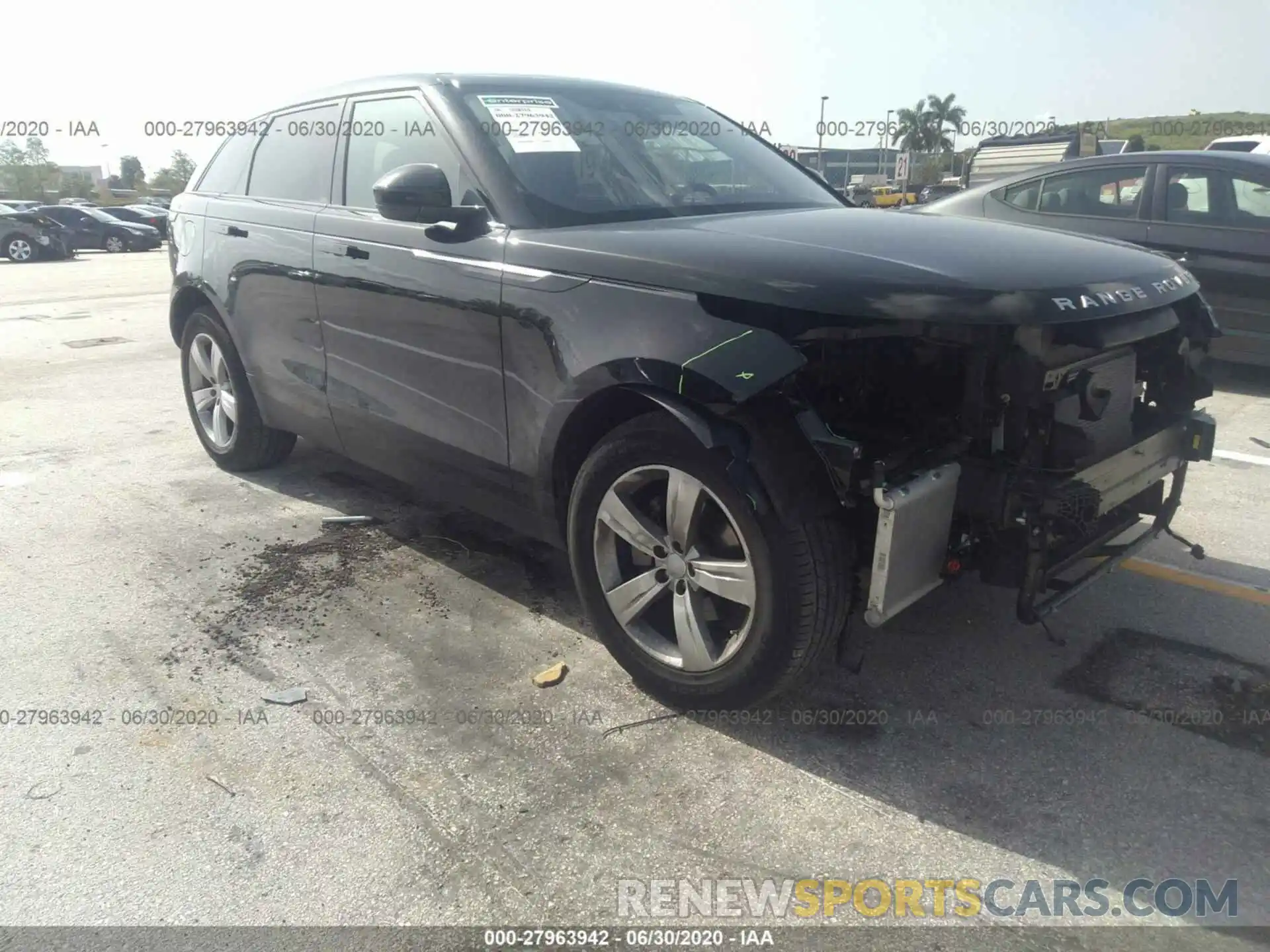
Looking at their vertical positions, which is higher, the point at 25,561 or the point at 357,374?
the point at 357,374

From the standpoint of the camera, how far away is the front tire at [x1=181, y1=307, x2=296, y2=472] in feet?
15.8

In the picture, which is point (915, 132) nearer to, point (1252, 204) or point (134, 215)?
point (134, 215)

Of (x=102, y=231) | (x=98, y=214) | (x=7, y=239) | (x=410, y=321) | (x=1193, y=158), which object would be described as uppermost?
(x=1193, y=158)

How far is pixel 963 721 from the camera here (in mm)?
2824

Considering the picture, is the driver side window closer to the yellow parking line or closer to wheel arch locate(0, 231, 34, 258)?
the yellow parking line

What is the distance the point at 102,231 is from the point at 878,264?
31.8 meters

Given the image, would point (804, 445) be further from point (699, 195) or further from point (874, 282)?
point (699, 195)

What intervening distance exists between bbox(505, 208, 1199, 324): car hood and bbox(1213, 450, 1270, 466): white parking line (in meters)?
2.59

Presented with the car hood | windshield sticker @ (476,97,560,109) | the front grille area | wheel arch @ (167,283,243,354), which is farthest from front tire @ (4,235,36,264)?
the front grille area

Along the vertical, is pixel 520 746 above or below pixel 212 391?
below

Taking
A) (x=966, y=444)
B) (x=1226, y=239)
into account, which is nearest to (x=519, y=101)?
(x=966, y=444)

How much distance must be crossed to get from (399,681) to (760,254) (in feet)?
5.78

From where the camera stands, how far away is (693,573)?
2699 mm

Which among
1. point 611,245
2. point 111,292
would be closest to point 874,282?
point 611,245
